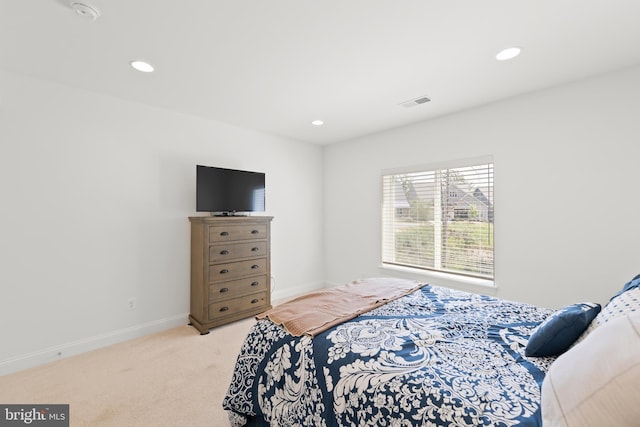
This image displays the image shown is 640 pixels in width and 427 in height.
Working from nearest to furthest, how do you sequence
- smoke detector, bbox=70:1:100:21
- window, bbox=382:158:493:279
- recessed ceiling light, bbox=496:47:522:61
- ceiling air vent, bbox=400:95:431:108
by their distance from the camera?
1. smoke detector, bbox=70:1:100:21
2. recessed ceiling light, bbox=496:47:522:61
3. ceiling air vent, bbox=400:95:431:108
4. window, bbox=382:158:493:279

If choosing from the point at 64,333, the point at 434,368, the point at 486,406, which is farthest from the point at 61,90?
the point at 486,406

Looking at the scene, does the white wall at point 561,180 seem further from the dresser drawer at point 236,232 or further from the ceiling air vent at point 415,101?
the dresser drawer at point 236,232

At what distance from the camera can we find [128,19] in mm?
1744

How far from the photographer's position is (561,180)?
8.75 feet

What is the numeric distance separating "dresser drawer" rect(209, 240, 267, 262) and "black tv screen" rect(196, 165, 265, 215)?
448 millimetres

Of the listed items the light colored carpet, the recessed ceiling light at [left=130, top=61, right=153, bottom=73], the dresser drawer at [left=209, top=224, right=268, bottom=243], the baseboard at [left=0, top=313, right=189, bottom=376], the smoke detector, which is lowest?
the light colored carpet

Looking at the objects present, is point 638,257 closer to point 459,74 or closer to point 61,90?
point 459,74

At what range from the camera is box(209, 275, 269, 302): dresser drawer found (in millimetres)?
3160

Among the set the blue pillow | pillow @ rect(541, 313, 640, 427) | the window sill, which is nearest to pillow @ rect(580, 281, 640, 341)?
the blue pillow

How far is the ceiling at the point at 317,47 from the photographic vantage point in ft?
5.52

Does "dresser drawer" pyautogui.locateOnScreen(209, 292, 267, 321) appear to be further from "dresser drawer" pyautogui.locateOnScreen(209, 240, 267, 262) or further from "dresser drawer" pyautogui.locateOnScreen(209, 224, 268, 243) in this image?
"dresser drawer" pyautogui.locateOnScreen(209, 224, 268, 243)

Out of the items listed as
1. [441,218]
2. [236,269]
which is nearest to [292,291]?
[236,269]

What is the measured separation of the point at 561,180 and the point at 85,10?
153 inches

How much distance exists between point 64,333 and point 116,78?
2366 mm
